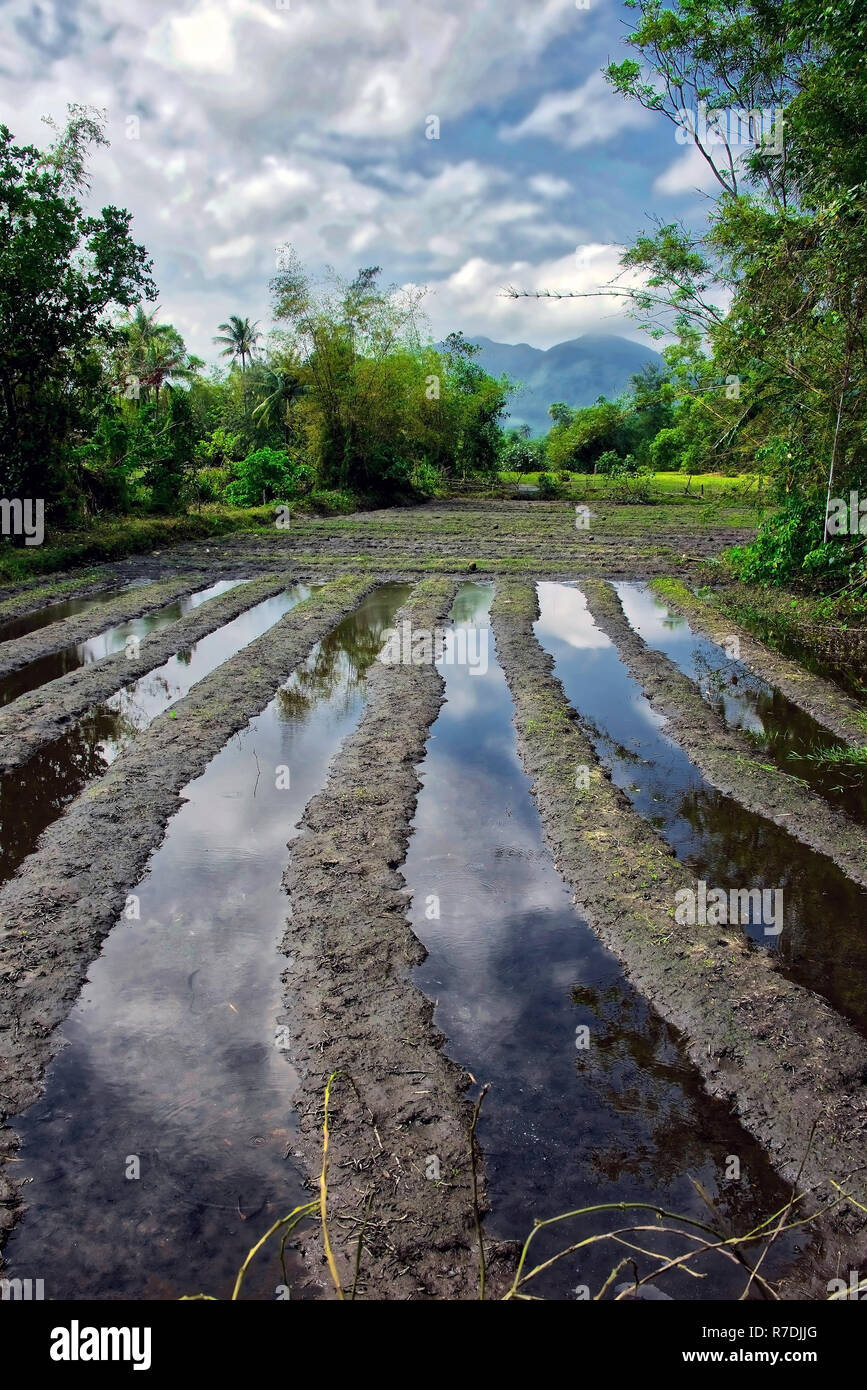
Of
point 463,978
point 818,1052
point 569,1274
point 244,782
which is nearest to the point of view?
point 569,1274

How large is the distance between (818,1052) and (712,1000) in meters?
0.56

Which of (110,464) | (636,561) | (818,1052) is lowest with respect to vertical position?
(818,1052)

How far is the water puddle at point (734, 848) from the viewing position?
16.7 ft

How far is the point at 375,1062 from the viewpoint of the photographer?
4137 millimetres

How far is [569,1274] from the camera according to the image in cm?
314

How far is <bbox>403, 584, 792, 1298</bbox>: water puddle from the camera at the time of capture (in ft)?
11.1

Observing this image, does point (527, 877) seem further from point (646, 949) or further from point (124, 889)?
point (124, 889)

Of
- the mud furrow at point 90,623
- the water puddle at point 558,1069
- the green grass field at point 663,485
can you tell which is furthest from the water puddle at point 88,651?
the green grass field at point 663,485

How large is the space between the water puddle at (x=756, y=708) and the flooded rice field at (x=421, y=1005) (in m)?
0.07

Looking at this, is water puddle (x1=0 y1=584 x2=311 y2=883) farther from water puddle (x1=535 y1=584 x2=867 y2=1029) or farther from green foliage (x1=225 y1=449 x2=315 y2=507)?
green foliage (x1=225 y1=449 x2=315 y2=507)

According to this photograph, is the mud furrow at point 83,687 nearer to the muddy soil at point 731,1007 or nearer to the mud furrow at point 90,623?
the mud furrow at point 90,623

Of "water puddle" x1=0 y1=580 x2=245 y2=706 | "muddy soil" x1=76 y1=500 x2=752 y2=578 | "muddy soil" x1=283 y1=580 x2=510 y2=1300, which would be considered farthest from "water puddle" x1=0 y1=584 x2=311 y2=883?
"muddy soil" x1=76 y1=500 x2=752 y2=578

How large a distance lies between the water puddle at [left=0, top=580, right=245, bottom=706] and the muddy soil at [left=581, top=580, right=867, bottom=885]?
7192 millimetres

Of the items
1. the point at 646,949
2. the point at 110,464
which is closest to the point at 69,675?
the point at 646,949
